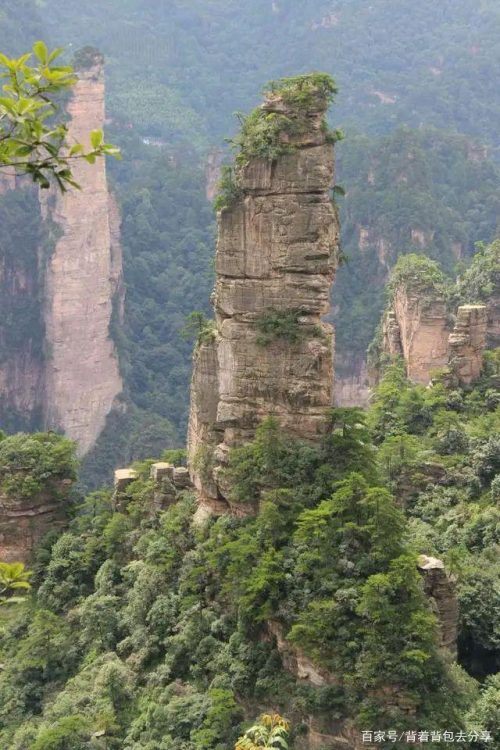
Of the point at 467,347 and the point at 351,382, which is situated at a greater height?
the point at 467,347

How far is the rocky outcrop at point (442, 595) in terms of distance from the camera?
17.1 meters

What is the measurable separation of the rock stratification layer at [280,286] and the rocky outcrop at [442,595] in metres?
2.85

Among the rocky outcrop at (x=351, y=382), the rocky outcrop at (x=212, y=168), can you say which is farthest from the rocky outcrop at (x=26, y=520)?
the rocky outcrop at (x=212, y=168)

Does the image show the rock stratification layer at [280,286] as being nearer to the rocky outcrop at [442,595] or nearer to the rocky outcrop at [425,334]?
the rocky outcrop at [442,595]

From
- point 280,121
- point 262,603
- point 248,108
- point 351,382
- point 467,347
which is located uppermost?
point 248,108

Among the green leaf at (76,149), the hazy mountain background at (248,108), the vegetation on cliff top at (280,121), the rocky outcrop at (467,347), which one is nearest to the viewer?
the green leaf at (76,149)

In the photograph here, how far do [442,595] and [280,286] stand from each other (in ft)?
17.1

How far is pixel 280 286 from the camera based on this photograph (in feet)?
61.7

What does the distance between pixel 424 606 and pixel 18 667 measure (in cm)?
805

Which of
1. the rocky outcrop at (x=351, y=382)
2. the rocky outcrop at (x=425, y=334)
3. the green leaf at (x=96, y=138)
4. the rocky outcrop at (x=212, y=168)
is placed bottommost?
the rocky outcrop at (x=351, y=382)

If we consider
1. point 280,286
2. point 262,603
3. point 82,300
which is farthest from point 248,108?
point 262,603

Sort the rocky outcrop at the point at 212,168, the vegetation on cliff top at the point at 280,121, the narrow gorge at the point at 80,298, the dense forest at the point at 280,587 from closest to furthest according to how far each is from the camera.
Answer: the dense forest at the point at 280,587, the vegetation on cliff top at the point at 280,121, the narrow gorge at the point at 80,298, the rocky outcrop at the point at 212,168

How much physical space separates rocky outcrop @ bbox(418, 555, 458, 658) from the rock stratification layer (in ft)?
9.34

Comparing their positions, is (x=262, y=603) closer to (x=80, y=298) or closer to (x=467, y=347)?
(x=467, y=347)
